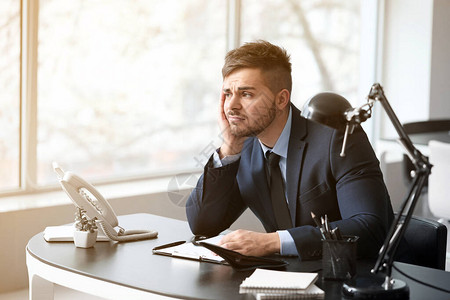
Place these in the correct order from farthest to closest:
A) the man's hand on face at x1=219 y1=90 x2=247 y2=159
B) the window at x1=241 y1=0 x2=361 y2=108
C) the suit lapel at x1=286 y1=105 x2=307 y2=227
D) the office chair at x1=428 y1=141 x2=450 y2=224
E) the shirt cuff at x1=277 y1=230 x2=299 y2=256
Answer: the window at x1=241 y1=0 x2=361 y2=108 < the office chair at x1=428 y1=141 x2=450 y2=224 < the man's hand on face at x1=219 y1=90 x2=247 y2=159 < the suit lapel at x1=286 y1=105 x2=307 y2=227 < the shirt cuff at x1=277 y1=230 x2=299 y2=256

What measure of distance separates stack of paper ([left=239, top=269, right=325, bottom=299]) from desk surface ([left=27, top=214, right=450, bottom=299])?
3 cm

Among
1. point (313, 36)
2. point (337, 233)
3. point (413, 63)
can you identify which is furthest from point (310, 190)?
point (413, 63)

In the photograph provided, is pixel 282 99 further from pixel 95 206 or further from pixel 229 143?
pixel 95 206

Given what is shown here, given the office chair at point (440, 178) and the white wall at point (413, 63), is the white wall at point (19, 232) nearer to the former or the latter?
the office chair at point (440, 178)

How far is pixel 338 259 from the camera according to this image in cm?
194

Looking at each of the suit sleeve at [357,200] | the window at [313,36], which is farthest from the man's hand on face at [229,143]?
the window at [313,36]

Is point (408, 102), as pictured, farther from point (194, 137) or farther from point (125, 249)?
point (125, 249)

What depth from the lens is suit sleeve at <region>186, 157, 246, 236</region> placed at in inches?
100

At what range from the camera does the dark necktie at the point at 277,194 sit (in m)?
2.56

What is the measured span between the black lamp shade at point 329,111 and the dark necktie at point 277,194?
74 centimetres

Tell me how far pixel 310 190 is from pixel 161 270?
692 mm

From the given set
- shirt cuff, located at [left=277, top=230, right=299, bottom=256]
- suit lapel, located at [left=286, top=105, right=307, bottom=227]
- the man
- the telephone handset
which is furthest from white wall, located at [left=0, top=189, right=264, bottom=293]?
shirt cuff, located at [left=277, top=230, right=299, bottom=256]

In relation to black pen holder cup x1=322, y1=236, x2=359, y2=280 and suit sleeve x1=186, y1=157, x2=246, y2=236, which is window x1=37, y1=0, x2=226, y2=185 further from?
black pen holder cup x1=322, y1=236, x2=359, y2=280

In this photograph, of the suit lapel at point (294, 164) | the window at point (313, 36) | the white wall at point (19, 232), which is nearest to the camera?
the suit lapel at point (294, 164)
